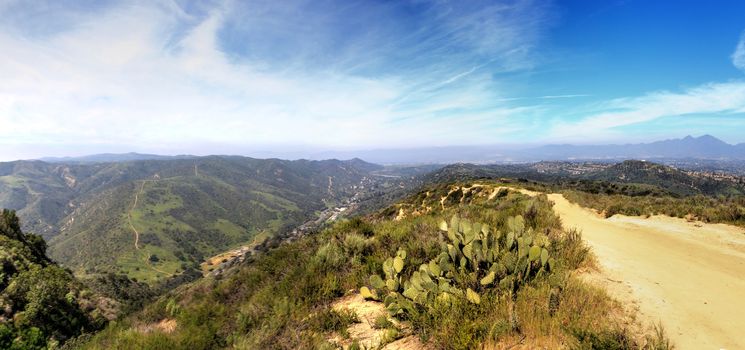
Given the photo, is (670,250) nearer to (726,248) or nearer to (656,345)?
(726,248)

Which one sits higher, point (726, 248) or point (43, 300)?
point (726, 248)

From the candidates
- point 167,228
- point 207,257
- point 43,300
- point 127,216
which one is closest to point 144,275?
point 207,257

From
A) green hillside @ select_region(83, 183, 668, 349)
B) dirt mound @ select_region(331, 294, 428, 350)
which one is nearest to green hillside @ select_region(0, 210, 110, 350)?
green hillside @ select_region(83, 183, 668, 349)

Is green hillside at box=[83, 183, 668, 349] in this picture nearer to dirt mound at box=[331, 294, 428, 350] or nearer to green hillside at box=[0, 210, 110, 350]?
dirt mound at box=[331, 294, 428, 350]

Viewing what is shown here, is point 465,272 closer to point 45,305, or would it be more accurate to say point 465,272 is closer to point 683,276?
point 683,276

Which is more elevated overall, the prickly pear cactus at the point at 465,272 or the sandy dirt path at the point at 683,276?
the prickly pear cactus at the point at 465,272

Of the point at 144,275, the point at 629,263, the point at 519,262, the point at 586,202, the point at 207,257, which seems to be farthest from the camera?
the point at 207,257

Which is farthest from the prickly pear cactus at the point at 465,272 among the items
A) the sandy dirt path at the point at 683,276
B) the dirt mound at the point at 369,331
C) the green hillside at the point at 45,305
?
the green hillside at the point at 45,305

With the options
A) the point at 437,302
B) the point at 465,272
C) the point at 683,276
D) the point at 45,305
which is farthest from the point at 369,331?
the point at 45,305

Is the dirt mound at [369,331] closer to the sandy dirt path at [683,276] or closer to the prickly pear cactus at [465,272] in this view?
the prickly pear cactus at [465,272]
